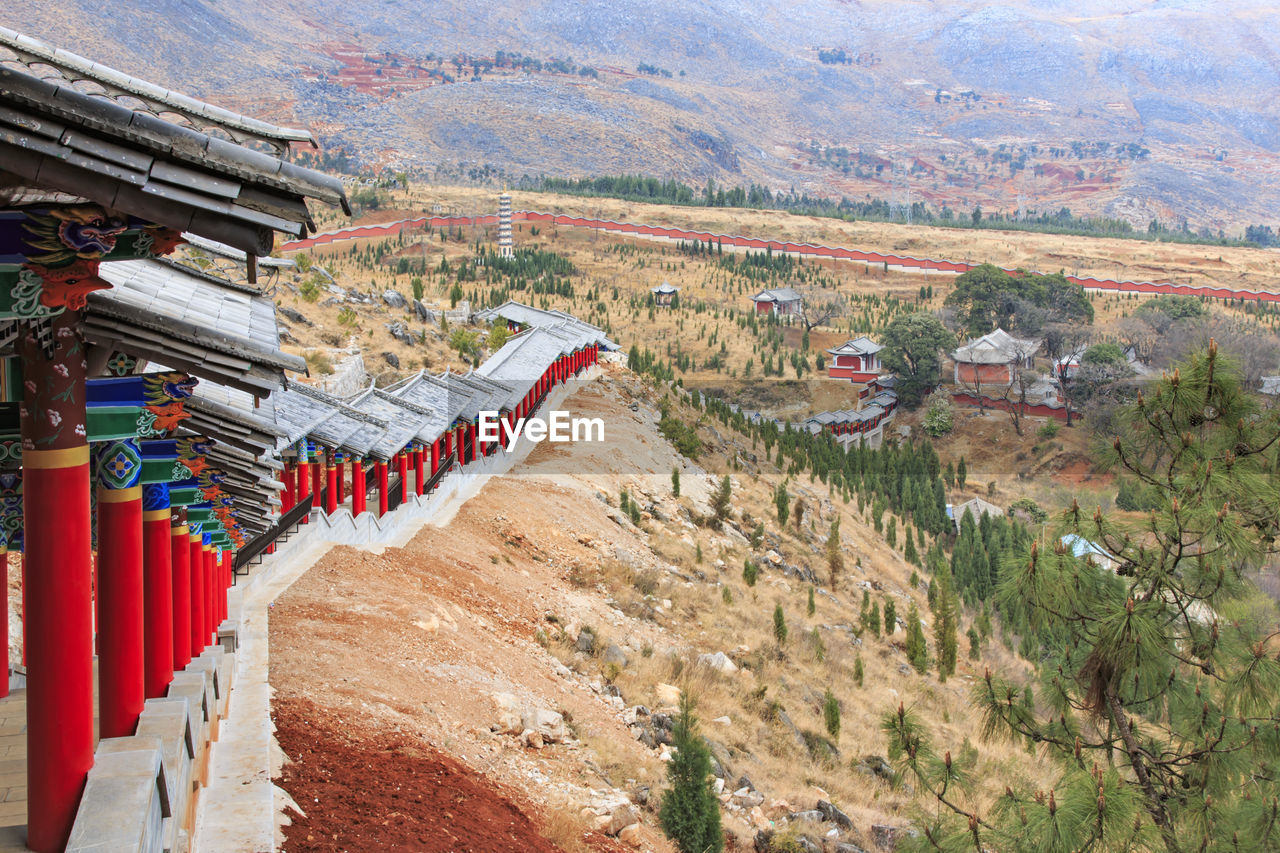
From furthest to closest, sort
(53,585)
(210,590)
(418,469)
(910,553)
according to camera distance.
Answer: (910,553)
(418,469)
(210,590)
(53,585)

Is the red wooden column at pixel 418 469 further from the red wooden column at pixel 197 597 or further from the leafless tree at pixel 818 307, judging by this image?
the leafless tree at pixel 818 307

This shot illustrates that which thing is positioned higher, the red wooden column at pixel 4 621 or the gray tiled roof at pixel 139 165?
the gray tiled roof at pixel 139 165

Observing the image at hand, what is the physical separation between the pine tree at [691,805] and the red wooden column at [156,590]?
17.6ft

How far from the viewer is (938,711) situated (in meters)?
20.8

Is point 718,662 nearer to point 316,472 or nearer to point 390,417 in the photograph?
point 390,417

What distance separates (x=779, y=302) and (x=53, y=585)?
68.1 meters

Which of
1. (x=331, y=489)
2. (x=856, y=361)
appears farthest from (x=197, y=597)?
(x=856, y=361)

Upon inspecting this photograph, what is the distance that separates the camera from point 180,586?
24.5ft

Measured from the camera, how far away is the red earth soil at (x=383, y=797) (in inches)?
303

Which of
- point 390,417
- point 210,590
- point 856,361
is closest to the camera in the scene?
point 210,590

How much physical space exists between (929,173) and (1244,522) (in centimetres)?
18864

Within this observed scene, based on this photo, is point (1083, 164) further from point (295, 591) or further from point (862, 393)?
point (295, 591)

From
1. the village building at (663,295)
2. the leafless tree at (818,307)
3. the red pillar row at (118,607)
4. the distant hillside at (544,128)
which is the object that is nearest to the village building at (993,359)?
the leafless tree at (818,307)

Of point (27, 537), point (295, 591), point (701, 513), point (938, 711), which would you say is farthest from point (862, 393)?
point (27, 537)
